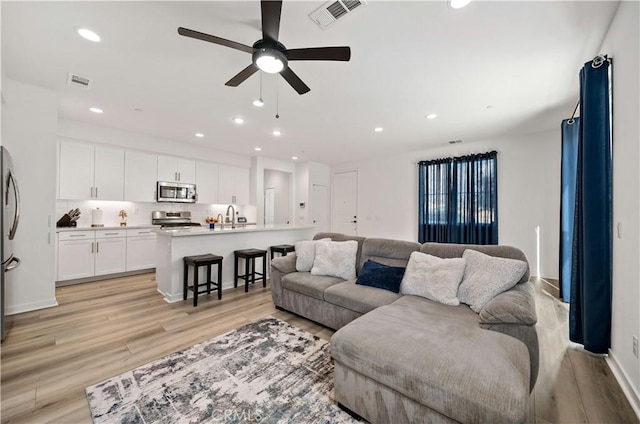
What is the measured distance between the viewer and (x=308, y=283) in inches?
113

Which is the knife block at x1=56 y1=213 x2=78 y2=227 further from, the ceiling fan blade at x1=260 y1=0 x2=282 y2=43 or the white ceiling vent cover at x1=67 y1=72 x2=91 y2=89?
the ceiling fan blade at x1=260 y1=0 x2=282 y2=43

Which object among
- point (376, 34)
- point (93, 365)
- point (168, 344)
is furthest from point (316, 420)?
point (376, 34)

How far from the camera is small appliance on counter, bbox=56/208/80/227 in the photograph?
4.38 m

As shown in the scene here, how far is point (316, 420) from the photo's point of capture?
1539 mm

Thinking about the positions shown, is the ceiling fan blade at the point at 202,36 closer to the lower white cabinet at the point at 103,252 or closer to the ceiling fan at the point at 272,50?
the ceiling fan at the point at 272,50

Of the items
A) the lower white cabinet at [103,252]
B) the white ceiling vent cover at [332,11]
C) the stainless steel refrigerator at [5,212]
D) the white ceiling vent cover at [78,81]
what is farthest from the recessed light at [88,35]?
the lower white cabinet at [103,252]

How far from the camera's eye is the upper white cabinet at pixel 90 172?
4270mm

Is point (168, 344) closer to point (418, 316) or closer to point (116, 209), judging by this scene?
point (418, 316)

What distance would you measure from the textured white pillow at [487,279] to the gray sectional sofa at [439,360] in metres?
0.08

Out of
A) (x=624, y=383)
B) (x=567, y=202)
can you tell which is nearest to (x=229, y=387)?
(x=624, y=383)

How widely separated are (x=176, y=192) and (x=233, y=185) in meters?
1.34

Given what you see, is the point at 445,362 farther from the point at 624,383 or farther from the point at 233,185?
the point at 233,185

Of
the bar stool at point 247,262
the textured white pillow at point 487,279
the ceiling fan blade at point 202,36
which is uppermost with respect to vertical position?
the ceiling fan blade at point 202,36

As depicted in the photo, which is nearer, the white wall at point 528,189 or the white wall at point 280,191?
the white wall at point 528,189
